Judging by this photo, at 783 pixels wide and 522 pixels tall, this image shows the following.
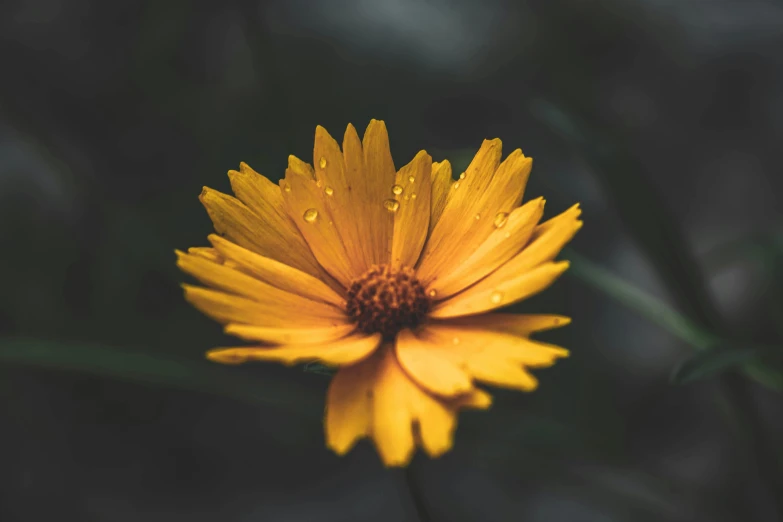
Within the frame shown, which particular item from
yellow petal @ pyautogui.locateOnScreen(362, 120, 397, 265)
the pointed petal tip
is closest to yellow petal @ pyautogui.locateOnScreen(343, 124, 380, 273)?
yellow petal @ pyautogui.locateOnScreen(362, 120, 397, 265)

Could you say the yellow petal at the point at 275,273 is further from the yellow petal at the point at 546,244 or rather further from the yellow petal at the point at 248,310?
the yellow petal at the point at 546,244

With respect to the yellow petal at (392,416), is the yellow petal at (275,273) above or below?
above

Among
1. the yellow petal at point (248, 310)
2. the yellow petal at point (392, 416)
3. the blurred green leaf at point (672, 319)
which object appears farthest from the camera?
the blurred green leaf at point (672, 319)

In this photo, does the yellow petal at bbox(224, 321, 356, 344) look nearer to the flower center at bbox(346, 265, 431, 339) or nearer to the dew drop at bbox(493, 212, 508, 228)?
the flower center at bbox(346, 265, 431, 339)

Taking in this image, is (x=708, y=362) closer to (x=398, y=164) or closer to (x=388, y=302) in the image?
(x=388, y=302)

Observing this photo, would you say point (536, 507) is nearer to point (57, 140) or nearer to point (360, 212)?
point (360, 212)

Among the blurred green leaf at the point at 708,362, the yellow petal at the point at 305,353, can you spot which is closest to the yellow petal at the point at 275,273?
the yellow petal at the point at 305,353
